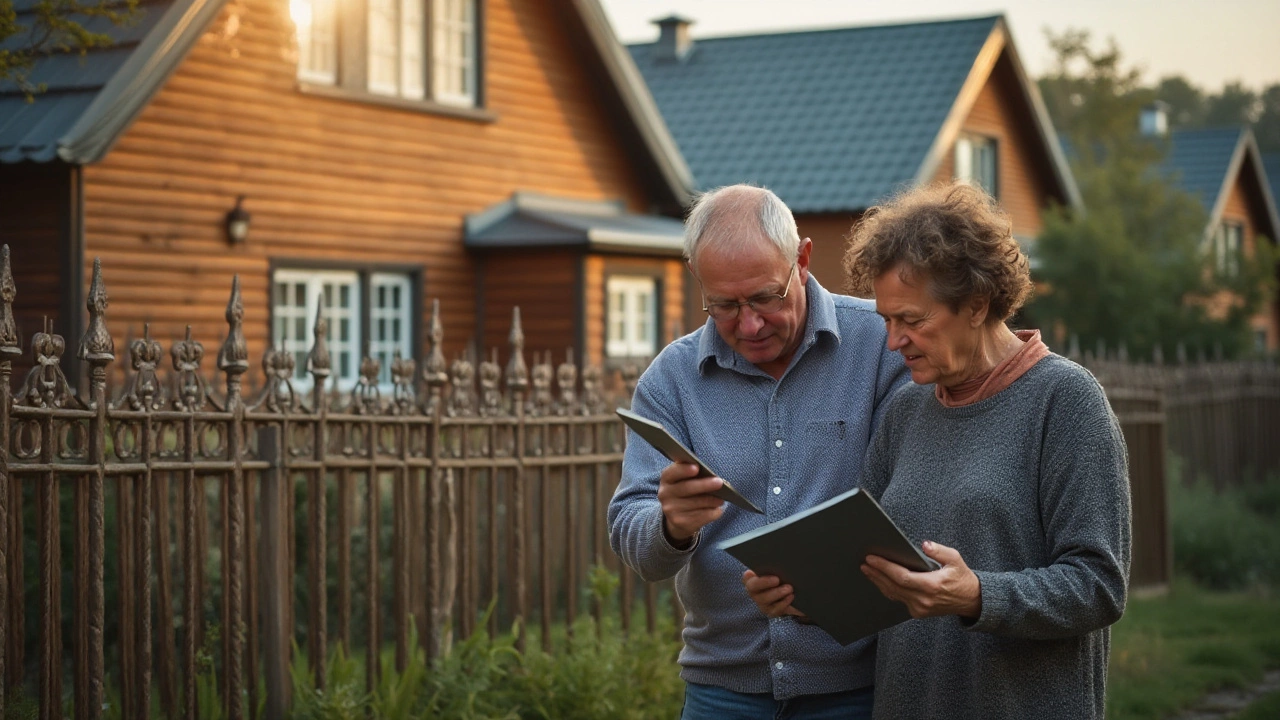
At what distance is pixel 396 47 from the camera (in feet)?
47.2

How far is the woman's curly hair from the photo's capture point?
288cm

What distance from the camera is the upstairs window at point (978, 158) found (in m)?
22.9

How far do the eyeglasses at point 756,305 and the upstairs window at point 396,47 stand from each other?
1088cm

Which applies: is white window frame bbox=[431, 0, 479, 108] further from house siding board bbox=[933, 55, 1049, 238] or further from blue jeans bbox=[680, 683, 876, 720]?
blue jeans bbox=[680, 683, 876, 720]

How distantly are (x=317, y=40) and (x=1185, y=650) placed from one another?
9200 mm

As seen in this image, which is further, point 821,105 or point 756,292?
point 821,105

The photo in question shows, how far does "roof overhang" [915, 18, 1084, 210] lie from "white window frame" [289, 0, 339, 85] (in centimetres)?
841

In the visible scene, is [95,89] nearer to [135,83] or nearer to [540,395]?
[135,83]

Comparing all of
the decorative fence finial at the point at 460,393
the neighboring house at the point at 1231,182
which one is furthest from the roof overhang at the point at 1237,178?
the decorative fence finial at the point at 460,393

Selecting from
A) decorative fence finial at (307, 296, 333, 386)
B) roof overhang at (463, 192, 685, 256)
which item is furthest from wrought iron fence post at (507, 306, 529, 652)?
roof overhang at (463, 192, 685, 256)

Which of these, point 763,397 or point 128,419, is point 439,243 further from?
point 763,397

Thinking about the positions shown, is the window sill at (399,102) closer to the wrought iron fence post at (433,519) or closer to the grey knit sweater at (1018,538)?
the wrought iron fence post at (433,519)

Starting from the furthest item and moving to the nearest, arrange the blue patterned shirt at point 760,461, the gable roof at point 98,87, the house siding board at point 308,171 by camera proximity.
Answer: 1. the house siding board at point 308,171
2. the gable roof at point 98,87
3. the blue patterned shirt at point 760,461

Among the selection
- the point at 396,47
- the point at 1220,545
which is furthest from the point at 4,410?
the point at 396,47
